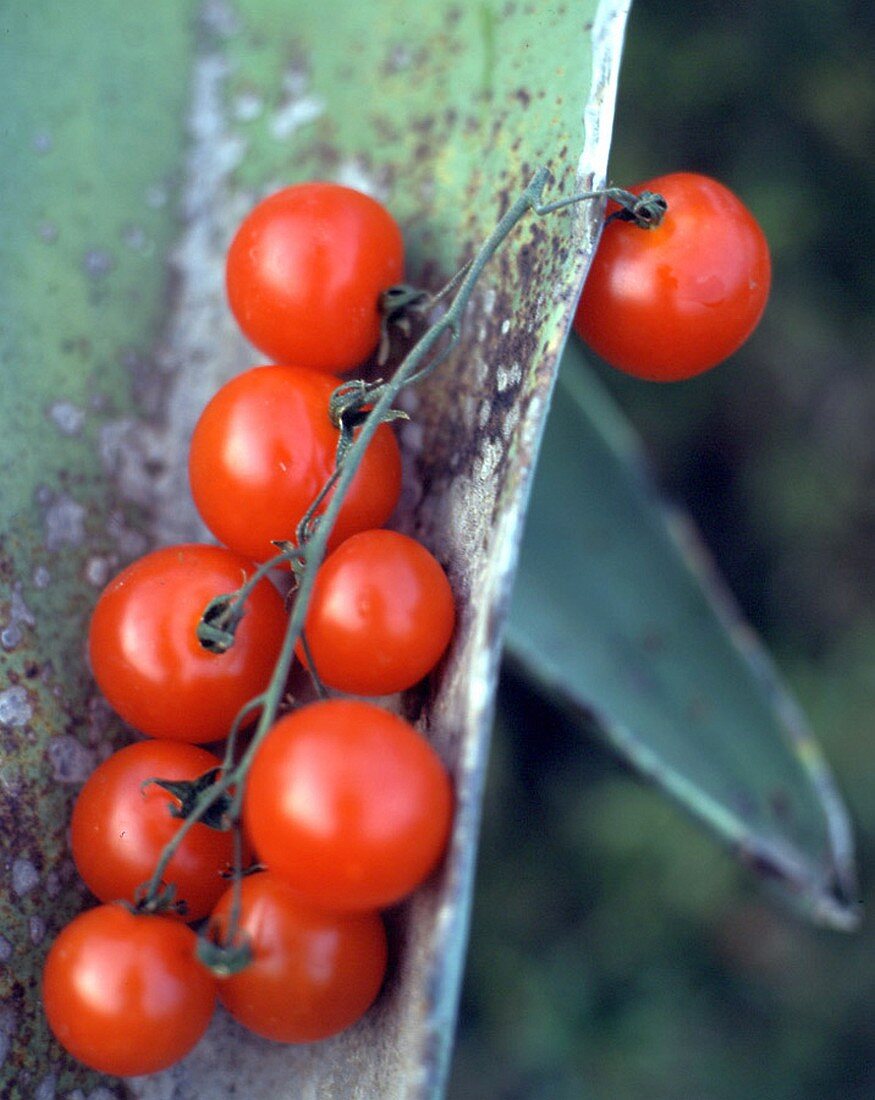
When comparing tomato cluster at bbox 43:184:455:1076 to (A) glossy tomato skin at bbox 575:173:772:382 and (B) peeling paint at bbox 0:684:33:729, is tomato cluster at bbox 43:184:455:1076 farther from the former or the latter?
(A) glossy tomato skin at bbox 575:173:772:382

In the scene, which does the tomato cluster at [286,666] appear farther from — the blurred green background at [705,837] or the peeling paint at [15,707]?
the blurred green background at [705,837]

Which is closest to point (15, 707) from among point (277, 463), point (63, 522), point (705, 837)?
point (63, 522)

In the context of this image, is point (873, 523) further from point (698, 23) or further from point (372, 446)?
point (372, 446)

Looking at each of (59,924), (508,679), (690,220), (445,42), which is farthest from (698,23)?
(59,924)

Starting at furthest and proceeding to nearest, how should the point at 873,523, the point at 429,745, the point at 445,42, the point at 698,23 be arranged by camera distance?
1. the point at 873,523
2. the point at 698,23
3. the point at 445,42
4. the point at 429,745

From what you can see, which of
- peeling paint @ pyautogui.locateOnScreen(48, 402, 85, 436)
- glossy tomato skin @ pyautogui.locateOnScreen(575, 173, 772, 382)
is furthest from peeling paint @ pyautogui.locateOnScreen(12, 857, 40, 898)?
glossy tomato skin @ pyautogui.locateOnScreen(575, 173, 772, 382)
